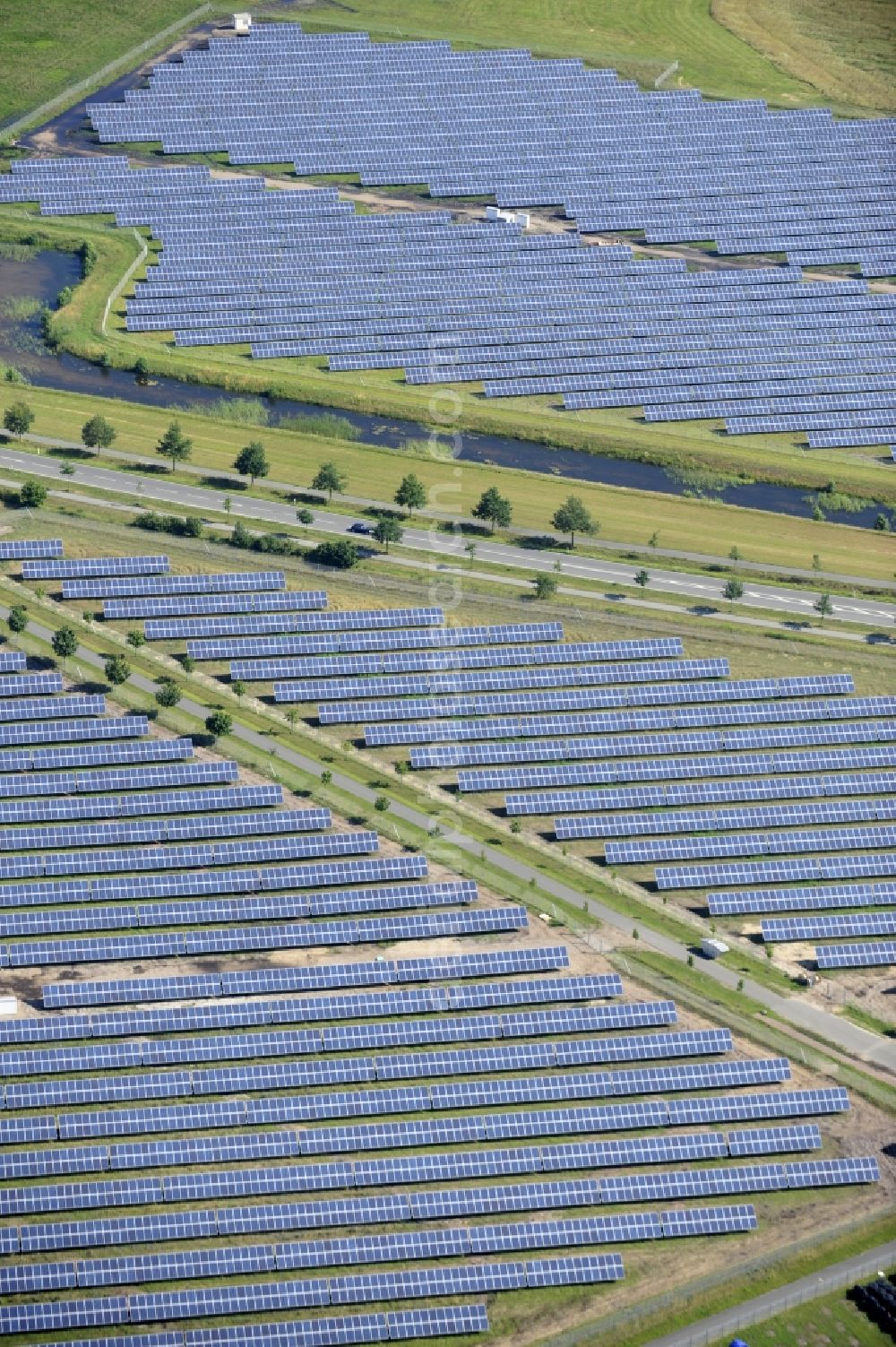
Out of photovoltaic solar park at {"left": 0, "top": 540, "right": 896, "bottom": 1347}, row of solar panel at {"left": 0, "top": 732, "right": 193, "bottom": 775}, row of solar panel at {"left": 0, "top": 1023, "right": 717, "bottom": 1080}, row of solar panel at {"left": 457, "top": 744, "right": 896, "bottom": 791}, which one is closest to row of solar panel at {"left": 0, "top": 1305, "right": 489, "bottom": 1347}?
photovoltaic solar park at {"left": 0, "top": 540, "right": 896, "bottom": 1347}

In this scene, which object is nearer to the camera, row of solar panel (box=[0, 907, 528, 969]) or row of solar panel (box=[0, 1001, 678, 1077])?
row of solar panel (box=[0, 1001, 678, 1077])

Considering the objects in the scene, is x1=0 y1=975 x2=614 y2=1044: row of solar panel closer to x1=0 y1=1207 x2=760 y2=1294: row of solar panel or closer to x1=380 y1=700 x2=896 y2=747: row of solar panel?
x1=0 y1=1207 x2=760 y2=1294: row of solar panel

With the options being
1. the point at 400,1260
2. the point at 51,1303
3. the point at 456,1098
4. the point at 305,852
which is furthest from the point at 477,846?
the point at 51,1303

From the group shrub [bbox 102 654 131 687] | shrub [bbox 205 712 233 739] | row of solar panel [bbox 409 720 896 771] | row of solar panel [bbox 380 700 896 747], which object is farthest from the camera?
shrub [bbox 102 654 131 687]

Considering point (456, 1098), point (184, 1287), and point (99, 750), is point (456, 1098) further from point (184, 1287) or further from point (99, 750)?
point (99, 750)

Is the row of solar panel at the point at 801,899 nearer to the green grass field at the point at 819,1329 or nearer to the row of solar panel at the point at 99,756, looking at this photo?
the green grass field at the point at 819,1329

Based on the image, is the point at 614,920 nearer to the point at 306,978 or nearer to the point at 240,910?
the point at 306,978

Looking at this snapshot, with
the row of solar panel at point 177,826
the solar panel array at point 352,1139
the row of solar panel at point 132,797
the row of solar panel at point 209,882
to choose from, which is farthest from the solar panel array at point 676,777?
the solar panel array at point 352,1139

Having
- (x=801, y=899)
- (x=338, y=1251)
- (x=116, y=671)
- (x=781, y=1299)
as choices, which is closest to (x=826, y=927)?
(x=801, y=899)
